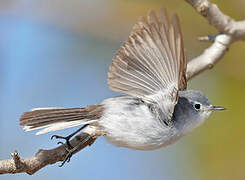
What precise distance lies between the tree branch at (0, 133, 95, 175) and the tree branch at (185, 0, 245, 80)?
83 cm

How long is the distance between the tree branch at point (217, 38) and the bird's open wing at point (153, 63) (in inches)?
19.5

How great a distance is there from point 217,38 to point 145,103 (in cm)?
75

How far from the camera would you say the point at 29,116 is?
7.91ft

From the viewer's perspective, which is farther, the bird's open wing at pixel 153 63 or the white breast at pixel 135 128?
the white breast at pixel 135 128

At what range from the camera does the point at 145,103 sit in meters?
2.36

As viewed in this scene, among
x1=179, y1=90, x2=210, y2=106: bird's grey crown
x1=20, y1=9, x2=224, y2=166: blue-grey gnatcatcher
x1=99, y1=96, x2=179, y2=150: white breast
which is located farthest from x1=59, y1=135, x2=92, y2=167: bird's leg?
x1=179, y1=90, x2=210, y2=106: bird's grey crown

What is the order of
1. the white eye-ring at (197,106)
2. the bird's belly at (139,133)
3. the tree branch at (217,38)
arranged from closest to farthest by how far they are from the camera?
the bird's belly at (139,133) → the white eye-ring at (197,106) → the tree branch at (217,38)

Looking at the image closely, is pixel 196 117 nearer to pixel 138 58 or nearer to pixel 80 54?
pixel 138 58

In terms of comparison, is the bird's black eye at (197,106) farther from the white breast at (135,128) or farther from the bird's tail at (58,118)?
the bird's tail at (58,118)

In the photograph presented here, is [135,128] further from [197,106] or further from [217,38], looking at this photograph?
[217,38]

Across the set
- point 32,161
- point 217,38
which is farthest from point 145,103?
point 217,38

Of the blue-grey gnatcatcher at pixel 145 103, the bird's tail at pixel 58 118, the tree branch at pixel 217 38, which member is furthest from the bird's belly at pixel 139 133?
the tree branch at pixel 217 38

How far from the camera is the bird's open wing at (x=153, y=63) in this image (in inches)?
82.8

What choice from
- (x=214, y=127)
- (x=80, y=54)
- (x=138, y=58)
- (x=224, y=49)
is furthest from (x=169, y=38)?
(x=80, y=54)
